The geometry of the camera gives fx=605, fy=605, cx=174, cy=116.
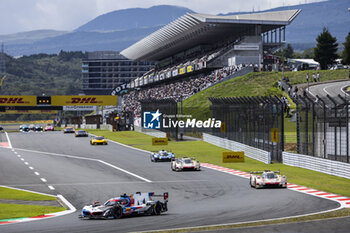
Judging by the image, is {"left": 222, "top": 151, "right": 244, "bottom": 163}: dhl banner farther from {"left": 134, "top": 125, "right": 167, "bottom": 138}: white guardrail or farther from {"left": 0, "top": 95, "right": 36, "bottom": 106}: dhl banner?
{"left": 0, "top": 95, "right": 36, "bottom": 106}: dhl banner

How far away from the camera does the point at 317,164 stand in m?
35.6

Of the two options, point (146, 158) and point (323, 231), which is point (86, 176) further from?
point (323, 231)

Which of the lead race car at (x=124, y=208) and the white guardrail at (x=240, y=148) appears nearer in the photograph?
the lead race car at (x=124, y=208)

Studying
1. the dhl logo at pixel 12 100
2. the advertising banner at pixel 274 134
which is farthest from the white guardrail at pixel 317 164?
the dhl logo at pixel 12 100

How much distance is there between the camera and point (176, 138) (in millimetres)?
68188

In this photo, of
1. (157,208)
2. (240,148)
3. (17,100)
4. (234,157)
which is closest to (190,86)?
(17,100)

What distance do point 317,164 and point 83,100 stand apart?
80293 millimetres

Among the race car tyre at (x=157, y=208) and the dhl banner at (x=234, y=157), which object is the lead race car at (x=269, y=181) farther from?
the dhl banner at (x=234, y=157)

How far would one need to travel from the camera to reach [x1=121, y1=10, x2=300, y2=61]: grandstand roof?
3745 inches

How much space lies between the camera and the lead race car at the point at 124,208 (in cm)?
1967

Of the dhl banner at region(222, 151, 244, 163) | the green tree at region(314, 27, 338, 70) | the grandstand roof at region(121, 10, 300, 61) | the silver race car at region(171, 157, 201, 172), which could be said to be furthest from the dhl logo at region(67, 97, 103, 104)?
the silver race car at region(171, 157, 201, 172)

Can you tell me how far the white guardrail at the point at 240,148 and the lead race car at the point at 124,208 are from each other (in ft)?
71.7

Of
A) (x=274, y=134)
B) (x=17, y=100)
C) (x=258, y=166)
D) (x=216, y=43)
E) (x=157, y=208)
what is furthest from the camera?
(x=216, y=43)

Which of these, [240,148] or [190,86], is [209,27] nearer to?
[190,86]
